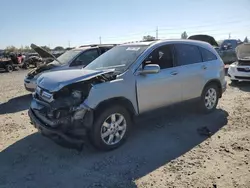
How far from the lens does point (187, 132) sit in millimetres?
5586

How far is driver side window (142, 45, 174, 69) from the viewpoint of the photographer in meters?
5.38

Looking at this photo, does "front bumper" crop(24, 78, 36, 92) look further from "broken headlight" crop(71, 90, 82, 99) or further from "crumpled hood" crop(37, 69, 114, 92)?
"broken headlight" crop(71, 90, 82, 99)

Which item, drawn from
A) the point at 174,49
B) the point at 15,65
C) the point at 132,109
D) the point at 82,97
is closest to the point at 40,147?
the point at 82,97

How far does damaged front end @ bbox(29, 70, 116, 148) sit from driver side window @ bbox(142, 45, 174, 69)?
141cm

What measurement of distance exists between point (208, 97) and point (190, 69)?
A: 1.08 meters

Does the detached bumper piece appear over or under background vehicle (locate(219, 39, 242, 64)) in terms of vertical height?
under

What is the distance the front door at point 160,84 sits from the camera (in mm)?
5082

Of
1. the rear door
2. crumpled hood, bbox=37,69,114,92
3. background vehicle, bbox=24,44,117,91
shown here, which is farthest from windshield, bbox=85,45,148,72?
background vehicle, bbox=24,44,117,91

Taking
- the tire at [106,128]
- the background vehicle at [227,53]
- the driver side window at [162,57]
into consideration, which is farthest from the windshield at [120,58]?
the background vehicle at [227,53]

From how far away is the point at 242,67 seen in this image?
10.6m

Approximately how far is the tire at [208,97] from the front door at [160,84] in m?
0.97

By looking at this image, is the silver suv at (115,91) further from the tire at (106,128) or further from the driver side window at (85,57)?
the driver side window at (85,57)

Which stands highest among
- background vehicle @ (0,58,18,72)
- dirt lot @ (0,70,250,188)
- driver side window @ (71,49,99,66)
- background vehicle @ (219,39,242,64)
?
driver side window @ (71,49,99,66)

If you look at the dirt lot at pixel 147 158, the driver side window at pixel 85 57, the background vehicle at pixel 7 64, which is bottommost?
the dirt lot at pixel 147 158
